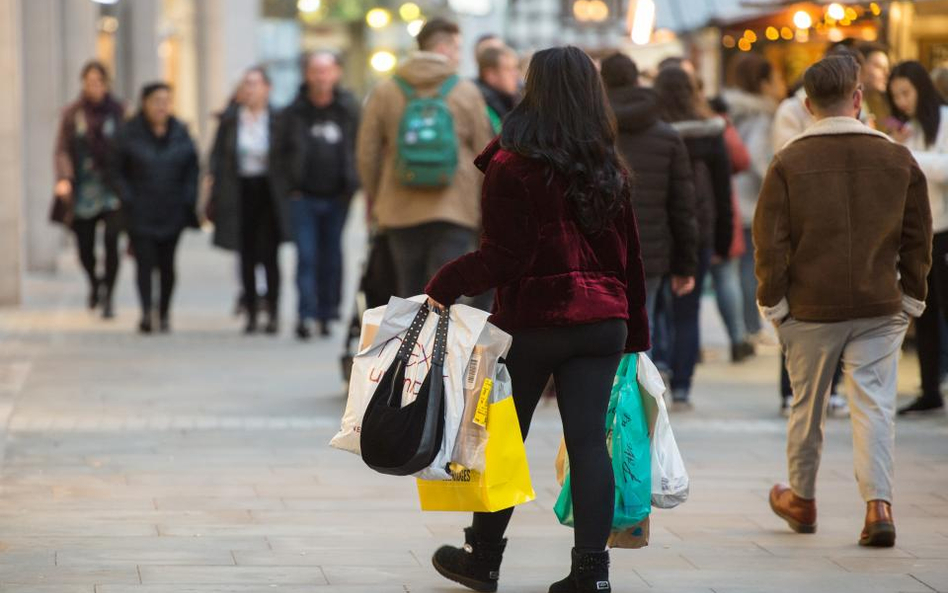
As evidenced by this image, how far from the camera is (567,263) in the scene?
543 cm

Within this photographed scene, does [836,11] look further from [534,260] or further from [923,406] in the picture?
[534,260]

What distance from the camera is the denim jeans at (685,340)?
10.1m

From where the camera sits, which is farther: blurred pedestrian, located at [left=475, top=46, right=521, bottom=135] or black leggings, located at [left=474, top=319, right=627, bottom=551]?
blurred pedestrian, located at [left=475, top=46, right=521, bottom=135]

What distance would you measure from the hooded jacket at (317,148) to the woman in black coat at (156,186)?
1.03 metres

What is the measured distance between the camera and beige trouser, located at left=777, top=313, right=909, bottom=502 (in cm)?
648

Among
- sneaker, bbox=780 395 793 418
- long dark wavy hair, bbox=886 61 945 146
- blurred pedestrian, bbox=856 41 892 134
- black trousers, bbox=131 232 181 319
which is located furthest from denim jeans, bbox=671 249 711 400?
black trousers, bbox=131 232 181 319

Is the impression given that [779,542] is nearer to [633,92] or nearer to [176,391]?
[633,92]

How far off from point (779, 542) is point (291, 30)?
6520 centimetres

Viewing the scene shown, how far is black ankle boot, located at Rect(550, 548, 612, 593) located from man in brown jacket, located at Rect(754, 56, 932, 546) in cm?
131

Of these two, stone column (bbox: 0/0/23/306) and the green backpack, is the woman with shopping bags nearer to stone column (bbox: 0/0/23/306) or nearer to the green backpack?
the green backpack

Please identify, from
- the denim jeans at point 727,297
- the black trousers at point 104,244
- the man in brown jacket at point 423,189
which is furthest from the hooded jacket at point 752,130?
the black trousers at point 104,244

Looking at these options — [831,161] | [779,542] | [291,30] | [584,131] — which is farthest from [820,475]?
[291,30]

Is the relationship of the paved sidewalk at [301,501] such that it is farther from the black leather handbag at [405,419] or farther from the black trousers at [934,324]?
the black leather handbag at [405,419]

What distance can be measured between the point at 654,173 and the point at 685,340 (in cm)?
133
